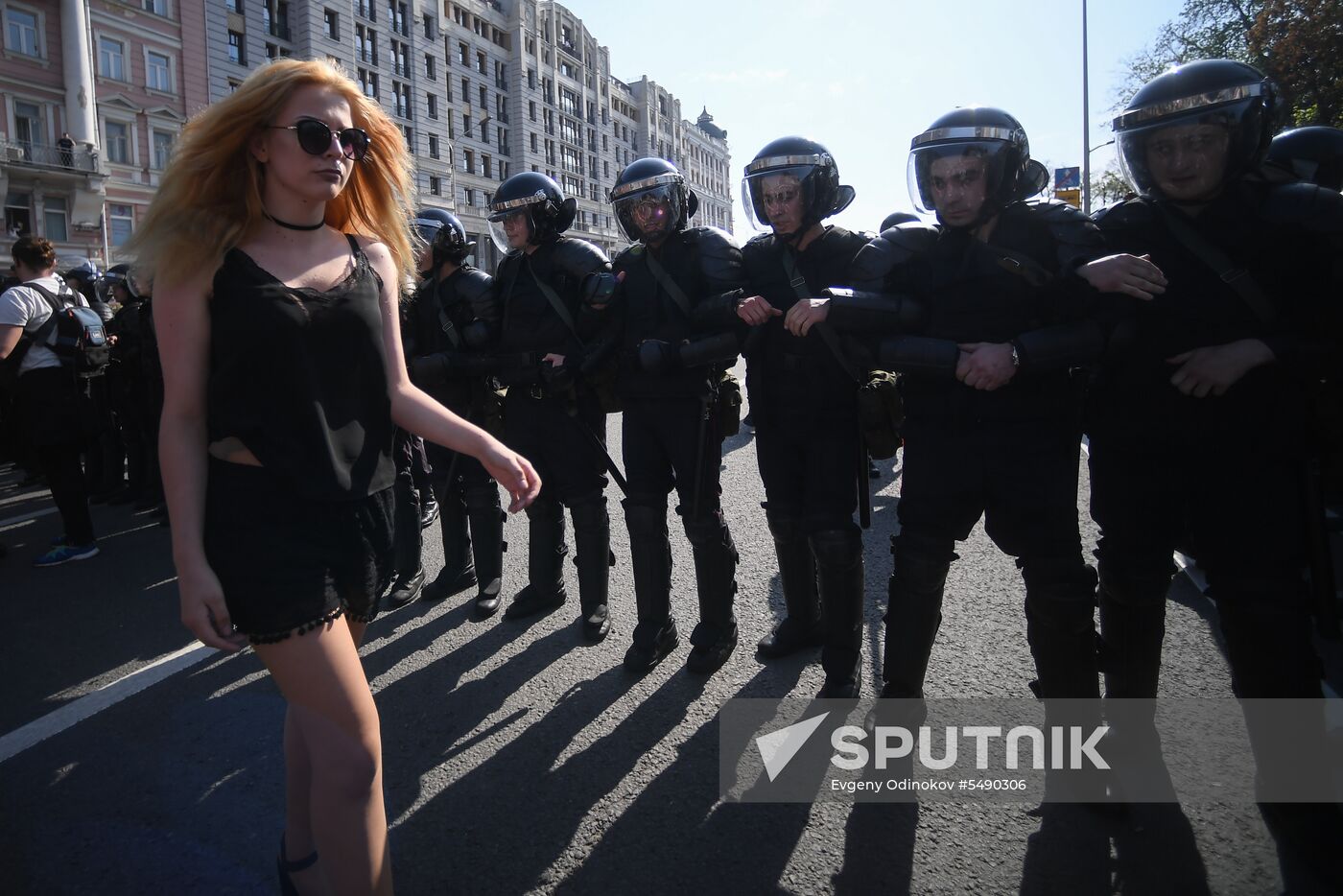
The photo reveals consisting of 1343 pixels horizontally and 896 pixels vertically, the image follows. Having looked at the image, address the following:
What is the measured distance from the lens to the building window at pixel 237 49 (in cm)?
4000

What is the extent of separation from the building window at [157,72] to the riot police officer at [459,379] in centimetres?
3794

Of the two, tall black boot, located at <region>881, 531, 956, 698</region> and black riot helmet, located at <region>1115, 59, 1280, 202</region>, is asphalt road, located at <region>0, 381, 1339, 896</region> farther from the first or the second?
black riot helmet, located at <region>1115, 59, 1280, 202</region>

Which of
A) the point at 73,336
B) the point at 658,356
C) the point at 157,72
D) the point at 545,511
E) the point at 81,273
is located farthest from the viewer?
the point at 157,72

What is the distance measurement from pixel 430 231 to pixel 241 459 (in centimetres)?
313

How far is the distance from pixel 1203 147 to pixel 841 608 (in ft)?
6.11

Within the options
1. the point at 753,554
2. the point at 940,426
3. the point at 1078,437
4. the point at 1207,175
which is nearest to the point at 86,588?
the point at 753,554

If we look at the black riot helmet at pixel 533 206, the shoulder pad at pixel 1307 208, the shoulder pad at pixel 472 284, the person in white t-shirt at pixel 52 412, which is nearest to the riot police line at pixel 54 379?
the person in white t-shirt at pixel 52 412

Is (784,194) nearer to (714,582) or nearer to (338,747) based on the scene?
(714,582)

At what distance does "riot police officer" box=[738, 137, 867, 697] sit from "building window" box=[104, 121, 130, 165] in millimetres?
38695

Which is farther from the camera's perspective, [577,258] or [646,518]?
[577,258]

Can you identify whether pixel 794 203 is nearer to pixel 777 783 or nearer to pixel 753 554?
pixel 777 783

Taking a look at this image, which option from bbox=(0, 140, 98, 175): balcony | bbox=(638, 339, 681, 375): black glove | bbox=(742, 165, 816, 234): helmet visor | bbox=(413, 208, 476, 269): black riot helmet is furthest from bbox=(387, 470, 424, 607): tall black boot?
bbox=(0, 140, 98, 175): balcony

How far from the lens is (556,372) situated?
370cm

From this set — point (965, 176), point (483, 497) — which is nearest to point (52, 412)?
point (483, 497)
